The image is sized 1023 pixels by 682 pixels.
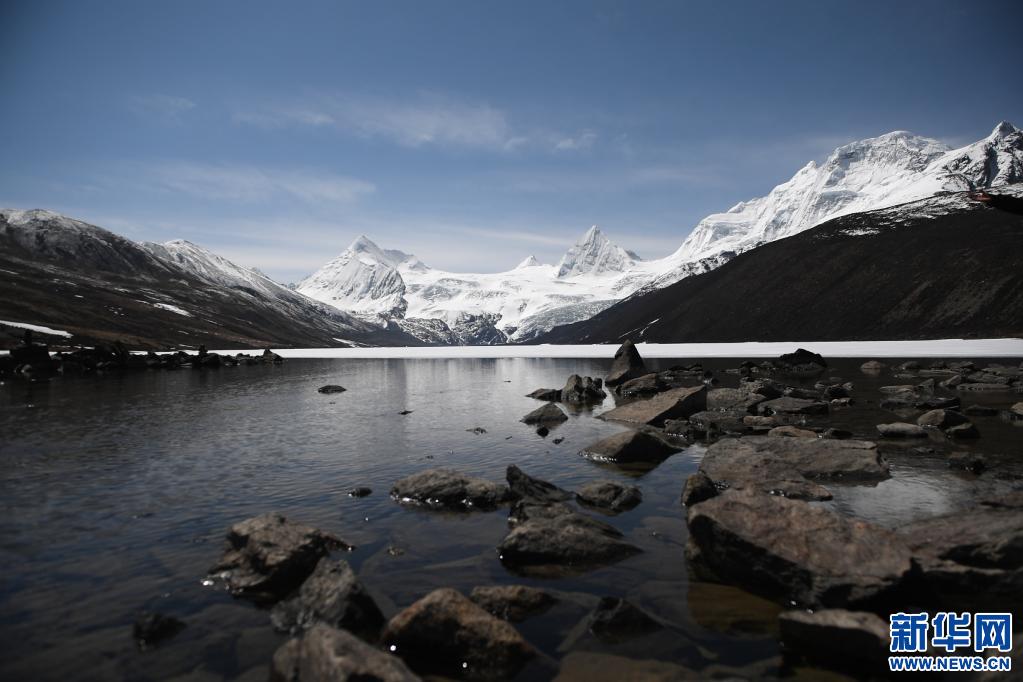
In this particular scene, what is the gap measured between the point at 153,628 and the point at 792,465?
62.8 ft

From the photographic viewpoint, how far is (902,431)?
25516 mm

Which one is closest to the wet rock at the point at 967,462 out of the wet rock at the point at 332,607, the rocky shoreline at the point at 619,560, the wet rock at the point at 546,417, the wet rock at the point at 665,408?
the rocky shoreline at the point at 619,560

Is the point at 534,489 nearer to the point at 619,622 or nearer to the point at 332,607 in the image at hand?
the point at 619,622

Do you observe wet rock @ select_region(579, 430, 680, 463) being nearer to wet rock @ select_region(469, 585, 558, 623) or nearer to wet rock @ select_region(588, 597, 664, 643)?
wet rock @ select_region(469, 585, 558, 623)

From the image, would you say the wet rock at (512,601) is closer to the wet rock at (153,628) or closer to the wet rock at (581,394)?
the wet rock at (153,628)

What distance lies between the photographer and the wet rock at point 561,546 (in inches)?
498

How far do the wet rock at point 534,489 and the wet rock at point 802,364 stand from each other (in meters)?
61.2

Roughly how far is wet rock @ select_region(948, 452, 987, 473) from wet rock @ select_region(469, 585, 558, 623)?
17.4 meters

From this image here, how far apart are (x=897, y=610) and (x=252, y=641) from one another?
11.5 meters

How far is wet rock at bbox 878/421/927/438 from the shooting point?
25.4 meters

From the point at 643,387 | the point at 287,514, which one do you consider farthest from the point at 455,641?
the point at 643,387

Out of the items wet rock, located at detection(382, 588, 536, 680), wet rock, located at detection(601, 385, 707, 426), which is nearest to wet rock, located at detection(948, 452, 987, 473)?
wet rock, located at detection(601, 385, 707, 426)

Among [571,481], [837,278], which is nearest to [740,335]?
[837,278]

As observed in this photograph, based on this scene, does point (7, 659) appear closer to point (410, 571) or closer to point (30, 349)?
point (410, 571)
